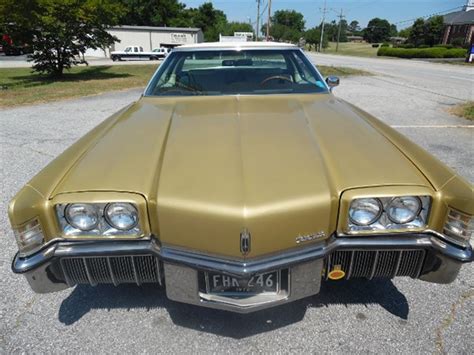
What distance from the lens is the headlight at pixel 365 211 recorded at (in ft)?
5.18

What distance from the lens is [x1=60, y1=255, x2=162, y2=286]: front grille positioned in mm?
1651

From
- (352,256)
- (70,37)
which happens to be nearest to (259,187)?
(352,256)

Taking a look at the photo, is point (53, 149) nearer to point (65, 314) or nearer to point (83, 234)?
point (65, 314)

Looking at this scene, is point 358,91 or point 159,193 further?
point 358,91

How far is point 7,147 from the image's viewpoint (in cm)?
538

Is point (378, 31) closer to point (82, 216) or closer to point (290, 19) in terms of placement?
point (290, 19)

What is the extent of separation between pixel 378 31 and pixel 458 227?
11586 centimetres

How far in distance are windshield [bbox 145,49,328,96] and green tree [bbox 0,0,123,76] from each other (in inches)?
514

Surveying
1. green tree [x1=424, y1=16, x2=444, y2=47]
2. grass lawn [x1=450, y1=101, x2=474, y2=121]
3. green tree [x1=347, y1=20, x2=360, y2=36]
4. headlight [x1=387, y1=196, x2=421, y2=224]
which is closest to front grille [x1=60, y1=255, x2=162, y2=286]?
headlight [x1=387, y1=196, x2=421, y2=224]

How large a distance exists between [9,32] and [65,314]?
51.9 feet

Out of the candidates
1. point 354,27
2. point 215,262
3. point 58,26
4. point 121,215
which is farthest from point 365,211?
point 354,27

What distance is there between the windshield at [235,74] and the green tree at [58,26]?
13054 mm

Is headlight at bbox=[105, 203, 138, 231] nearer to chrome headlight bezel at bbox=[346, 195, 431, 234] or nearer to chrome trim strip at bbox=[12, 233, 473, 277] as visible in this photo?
chrome trim strip at bbox=[12, 233, 473, 277]

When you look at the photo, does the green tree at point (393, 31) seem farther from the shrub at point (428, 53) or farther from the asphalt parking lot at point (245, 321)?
the asphalt parking lot at point (245, 321)
